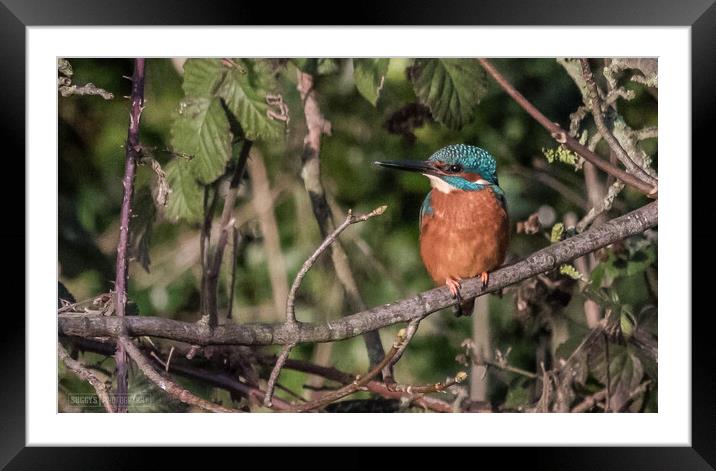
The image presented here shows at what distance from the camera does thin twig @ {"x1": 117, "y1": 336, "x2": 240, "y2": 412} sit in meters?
2.87

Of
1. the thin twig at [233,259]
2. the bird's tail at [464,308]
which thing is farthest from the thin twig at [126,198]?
the bird's tail at [464,308]

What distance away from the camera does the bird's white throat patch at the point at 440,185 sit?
2973mm

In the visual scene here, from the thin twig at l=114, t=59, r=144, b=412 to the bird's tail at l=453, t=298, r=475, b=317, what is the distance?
1.15 meters

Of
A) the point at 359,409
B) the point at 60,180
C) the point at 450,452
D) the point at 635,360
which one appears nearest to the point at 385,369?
the point at 359,409

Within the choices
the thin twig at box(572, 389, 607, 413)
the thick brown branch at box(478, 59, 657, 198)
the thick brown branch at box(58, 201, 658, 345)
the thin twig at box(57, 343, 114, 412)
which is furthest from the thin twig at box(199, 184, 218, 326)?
the thin twig at box(572, 389, 607, 413)

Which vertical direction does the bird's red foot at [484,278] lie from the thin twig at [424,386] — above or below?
above

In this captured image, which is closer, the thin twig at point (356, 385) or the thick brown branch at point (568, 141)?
the thin twig at point (356, 385)

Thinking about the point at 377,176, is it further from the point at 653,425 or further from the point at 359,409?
the point at 653,425

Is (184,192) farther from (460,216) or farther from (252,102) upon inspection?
(460,216)

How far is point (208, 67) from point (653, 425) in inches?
77.1

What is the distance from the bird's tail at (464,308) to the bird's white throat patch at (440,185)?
0.40 meters

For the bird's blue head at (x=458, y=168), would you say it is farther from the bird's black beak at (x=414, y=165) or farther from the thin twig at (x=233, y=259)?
the thin twig at (x=233, y=259)

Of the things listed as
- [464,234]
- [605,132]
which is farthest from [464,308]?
[605,132]
